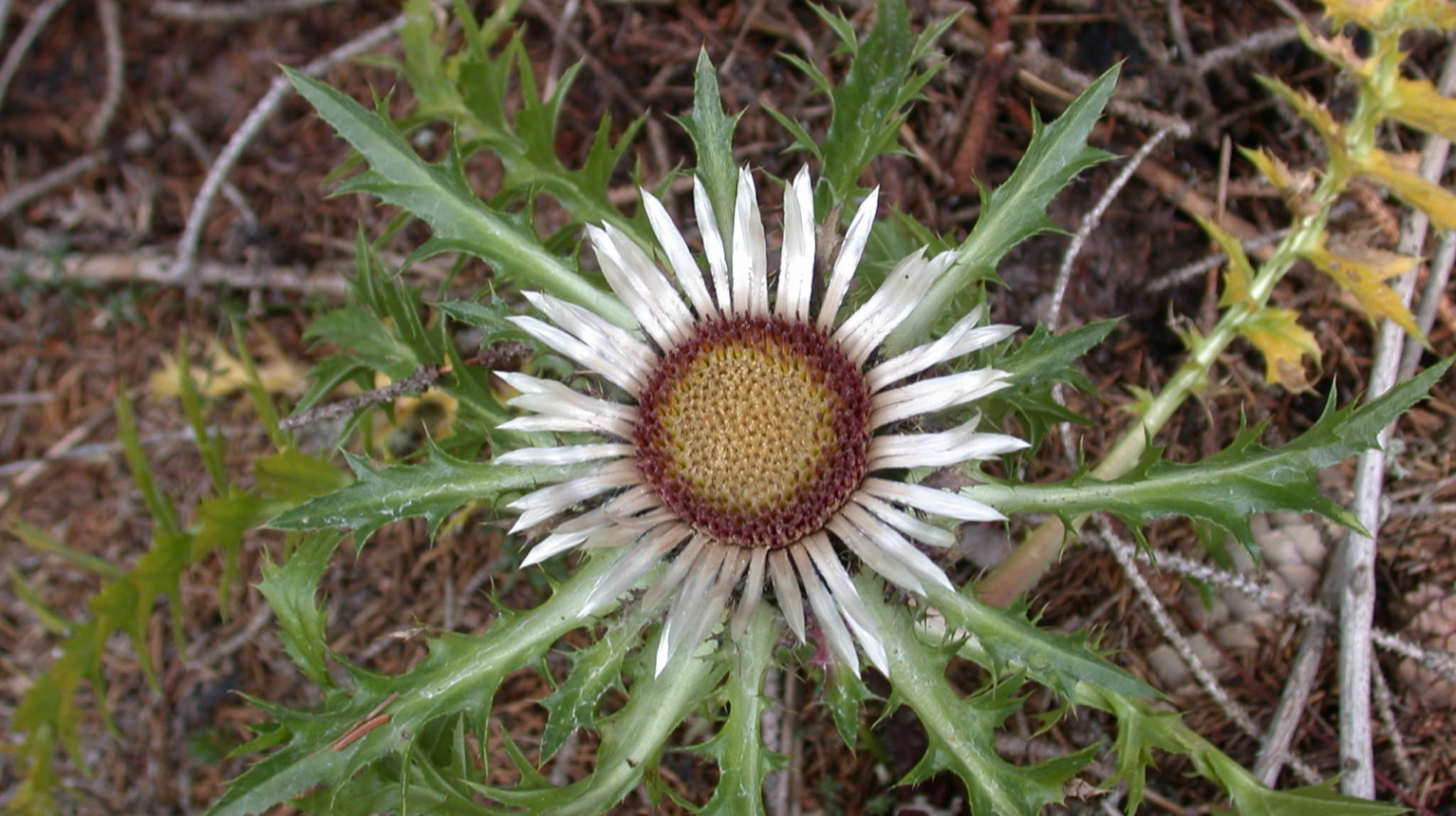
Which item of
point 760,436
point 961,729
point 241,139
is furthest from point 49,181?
point 961,729

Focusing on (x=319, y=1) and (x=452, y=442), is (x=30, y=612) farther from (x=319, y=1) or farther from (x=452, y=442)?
(x=319, y=1)

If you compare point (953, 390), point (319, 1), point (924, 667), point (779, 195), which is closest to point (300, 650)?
point (924, 667)

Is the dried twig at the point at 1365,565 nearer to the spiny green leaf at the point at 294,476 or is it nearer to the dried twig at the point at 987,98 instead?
the dried twig at the point at 987,98

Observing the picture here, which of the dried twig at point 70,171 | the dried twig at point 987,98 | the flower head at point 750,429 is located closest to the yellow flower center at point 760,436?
the flower head at point 750,429

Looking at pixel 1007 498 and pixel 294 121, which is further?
pixel 294 121

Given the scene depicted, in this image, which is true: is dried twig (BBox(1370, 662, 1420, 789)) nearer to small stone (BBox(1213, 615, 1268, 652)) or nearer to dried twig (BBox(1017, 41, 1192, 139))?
small stone (BBox(1213, 615, 1268, 652))

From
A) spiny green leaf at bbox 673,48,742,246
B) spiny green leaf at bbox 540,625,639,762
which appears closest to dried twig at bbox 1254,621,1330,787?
spiny green leaf at bbox 540,625,639,762

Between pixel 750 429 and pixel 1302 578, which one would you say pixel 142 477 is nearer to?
pixel 750 429
